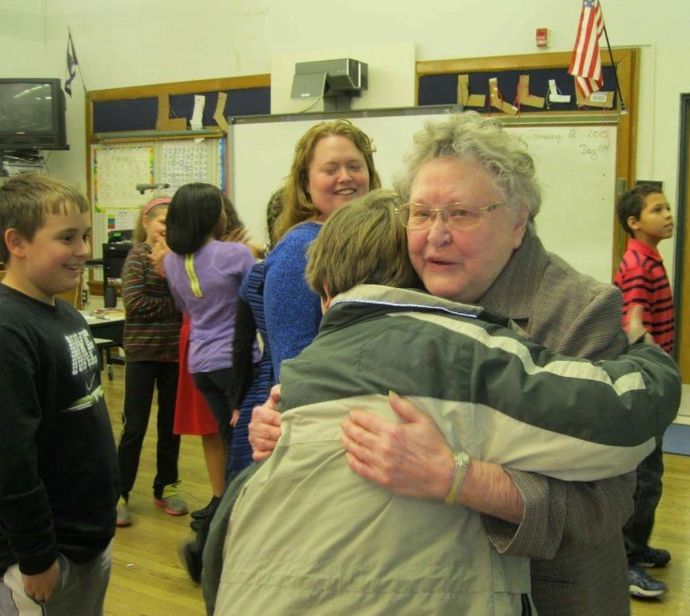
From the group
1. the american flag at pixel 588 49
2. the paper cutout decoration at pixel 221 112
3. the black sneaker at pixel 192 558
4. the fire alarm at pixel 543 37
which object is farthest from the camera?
the paper cutout decoration at pixel 221 112

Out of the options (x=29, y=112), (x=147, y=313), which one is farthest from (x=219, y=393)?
(x=29, y=112)

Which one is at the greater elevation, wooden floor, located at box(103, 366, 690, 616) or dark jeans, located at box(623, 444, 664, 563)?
dark jeans, located at box(623, 444, 664, 563)

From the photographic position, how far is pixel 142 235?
3939 mm

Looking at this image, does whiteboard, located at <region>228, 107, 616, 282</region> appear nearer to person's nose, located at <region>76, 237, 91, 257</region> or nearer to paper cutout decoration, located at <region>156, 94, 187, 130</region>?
paper cutout decoration, located at <region>156, 94, 187, 130</region>

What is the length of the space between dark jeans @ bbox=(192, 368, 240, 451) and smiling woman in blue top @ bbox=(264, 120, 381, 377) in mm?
1129

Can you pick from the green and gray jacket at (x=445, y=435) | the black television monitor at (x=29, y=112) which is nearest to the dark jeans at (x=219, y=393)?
the green and gray jacket at (x=445, y=435)

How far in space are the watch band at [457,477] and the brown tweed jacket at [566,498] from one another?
0.06 m

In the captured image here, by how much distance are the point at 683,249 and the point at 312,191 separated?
4178mm

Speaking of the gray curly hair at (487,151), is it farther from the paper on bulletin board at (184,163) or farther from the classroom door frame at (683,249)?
the paper on bulletin board at (184,163)

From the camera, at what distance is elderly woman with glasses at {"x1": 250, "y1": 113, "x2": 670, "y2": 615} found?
101 centimetres

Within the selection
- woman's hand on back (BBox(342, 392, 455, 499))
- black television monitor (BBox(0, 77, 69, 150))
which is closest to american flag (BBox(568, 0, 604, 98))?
woman's hand on back (BBox(342, 392, 455, 499))

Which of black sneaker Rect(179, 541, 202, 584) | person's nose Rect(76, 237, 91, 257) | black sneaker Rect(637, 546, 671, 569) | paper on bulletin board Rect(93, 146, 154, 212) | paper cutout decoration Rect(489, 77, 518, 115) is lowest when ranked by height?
black sneaker Rect(637, 546, 671, 569)

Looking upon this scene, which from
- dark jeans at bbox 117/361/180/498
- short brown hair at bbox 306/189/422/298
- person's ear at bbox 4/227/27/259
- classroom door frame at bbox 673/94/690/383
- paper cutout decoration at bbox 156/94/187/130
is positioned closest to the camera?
short brown hair at bbox 306/189/422/298

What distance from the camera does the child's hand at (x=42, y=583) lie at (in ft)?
5.50
